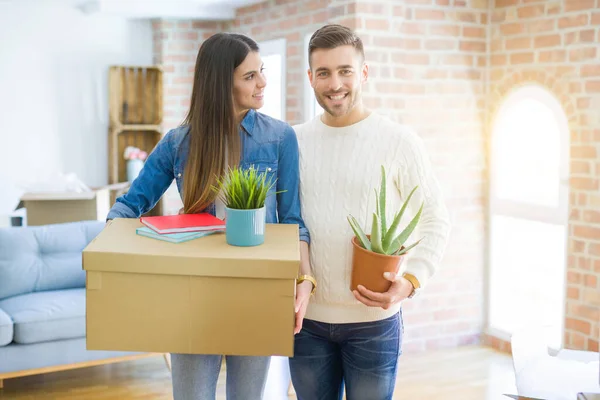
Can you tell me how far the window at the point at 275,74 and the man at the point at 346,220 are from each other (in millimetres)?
3107

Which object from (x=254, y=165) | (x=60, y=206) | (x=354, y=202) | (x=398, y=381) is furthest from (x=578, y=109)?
(x=60, y=206)

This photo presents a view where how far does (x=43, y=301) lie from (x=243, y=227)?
2533mm

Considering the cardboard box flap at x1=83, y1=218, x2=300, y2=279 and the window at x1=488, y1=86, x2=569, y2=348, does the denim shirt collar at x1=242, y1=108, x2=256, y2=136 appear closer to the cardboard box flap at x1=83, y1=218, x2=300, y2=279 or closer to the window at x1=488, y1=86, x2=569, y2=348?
the cardboard box flap at x1=83, y1=218, x2=300, y2=279

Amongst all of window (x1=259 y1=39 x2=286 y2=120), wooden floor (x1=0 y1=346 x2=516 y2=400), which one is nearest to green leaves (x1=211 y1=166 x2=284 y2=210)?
wooden floor (x1=0 y1=346 x2=516 y2=400)

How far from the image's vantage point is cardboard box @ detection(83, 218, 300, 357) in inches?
58.8

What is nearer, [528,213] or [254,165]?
[254,165]

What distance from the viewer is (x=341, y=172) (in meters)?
1.94

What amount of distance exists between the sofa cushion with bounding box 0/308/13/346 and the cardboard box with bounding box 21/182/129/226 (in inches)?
56.4

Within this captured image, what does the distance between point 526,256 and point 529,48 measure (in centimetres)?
122

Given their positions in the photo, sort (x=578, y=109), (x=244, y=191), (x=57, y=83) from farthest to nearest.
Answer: (x=57, y=83), (x=578, y=109), (x=244, y=191)

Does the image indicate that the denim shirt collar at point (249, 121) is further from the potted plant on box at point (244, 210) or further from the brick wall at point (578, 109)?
the brick wall at point (578, 109)

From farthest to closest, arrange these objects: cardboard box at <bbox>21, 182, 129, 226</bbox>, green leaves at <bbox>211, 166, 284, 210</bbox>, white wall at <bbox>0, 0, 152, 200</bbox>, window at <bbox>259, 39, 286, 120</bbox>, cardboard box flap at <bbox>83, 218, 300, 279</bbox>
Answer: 1. white wall at <bbox>0, 0, 152, 200</bbox>
2. window at <bbox>259, 39, 286, 120</bbox>
3. cardboard box at <bbox>21, 182, 129, 226</bbox>
4. green leaves at <bbox>211, 166, 284, 210</bbox>
5. cardboard box flap at <bbox>83, 218, 300, 279</bbox>

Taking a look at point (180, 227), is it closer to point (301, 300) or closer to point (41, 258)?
point (301, 300)

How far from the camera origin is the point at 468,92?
167 inches
